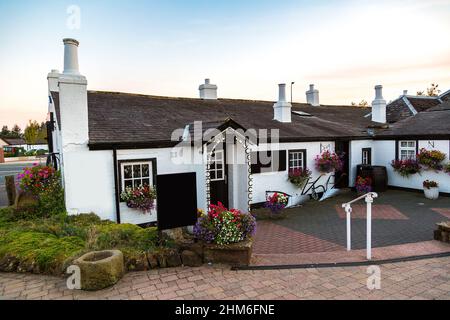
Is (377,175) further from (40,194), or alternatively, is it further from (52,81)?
(52,81)

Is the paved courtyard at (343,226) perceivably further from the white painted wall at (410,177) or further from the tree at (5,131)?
the tree at (5,131)

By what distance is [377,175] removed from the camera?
48.5 ft

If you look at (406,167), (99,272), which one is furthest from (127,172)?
(406,167)

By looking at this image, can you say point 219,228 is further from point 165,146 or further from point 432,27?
point 432,27

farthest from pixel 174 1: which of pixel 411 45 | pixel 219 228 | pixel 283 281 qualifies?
pixel 411 45

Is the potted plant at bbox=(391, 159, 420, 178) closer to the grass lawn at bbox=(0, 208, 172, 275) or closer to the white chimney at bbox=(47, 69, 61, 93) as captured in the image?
the grass lawn at bbox=(0, 208, 172, 275)

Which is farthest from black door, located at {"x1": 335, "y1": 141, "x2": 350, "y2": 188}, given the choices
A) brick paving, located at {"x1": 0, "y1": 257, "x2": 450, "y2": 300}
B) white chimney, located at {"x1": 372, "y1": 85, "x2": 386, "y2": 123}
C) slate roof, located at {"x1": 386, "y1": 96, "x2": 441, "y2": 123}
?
brick paving, located at {"x1": 0, "y1": 257, "x2": 450, "y2": 300}

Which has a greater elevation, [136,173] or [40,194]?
[136,173]

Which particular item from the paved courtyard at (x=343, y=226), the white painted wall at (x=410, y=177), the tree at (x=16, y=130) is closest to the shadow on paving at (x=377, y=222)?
the paved courtyard at (x=343, y=226)

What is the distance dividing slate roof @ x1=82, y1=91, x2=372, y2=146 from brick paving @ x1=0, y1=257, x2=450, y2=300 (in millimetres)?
4507

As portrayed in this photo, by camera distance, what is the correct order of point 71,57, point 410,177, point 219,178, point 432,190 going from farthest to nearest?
point 410,177 → point 432,190 → point 219,178 → point 71,57

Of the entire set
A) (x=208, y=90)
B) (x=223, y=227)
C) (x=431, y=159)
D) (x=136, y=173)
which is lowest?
(x=223, y=227)

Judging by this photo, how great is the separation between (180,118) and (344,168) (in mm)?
8555

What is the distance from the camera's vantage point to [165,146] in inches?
389
